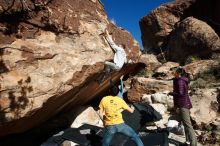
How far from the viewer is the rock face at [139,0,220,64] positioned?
62.8 feet

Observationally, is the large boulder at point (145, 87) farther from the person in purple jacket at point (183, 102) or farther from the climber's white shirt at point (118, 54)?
the person in purple jacket at point (183, 102)

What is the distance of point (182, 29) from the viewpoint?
2053cm

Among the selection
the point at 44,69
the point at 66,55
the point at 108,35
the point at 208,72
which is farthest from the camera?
the point at 208,72

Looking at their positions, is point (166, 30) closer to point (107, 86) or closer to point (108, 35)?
point (107, 86)

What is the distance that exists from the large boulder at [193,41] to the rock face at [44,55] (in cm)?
1122

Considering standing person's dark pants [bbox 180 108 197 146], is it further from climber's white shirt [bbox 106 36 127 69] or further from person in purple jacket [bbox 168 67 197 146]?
climber's white shirt [bbox 106 36 127 69]

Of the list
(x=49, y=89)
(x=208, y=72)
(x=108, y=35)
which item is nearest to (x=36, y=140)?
(x=49, y=89)

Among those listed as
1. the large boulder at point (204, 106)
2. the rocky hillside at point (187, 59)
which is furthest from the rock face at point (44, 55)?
the rocky hillside at point (187, 59)

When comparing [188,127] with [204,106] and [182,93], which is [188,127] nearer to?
[182,93]

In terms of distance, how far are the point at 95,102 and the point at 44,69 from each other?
4927 mm

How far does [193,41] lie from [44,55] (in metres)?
13.9

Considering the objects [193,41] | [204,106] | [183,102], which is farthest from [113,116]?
[193,41]

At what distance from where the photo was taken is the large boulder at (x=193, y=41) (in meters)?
18.7

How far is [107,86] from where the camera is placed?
1128 centimetres
